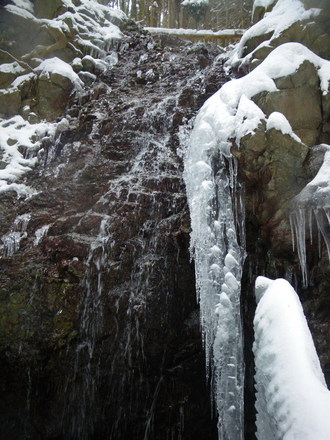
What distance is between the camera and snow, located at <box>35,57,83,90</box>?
677cm

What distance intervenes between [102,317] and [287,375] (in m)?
3.02

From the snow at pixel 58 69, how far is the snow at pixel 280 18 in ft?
10.2

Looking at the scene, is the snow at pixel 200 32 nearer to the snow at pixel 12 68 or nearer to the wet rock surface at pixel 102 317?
the snow at pixel 12 68

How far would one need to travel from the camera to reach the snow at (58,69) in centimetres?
677

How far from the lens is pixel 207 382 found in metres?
4.45

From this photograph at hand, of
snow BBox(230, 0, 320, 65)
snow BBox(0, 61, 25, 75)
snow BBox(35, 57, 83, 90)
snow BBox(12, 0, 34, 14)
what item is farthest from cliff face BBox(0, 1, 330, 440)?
snow BBox(12, 0, 34, 14)

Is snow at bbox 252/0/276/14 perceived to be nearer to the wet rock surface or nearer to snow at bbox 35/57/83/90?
snow at bbox 35/57/83/90

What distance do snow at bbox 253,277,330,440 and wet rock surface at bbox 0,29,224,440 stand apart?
250 cm

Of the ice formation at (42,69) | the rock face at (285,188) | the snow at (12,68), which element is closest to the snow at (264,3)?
the rock face at (285,188)

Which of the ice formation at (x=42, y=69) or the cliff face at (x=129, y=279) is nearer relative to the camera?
the cliff face at (x=129, y=279)

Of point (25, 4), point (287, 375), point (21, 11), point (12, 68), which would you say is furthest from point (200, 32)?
point (287, 375)

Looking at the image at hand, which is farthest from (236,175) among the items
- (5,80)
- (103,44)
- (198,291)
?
(103,44)

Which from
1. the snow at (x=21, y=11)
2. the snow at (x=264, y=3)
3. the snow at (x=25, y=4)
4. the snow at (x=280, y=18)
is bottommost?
the snow at (x=280, y=18)

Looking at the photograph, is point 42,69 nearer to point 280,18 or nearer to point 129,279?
point 280,18
